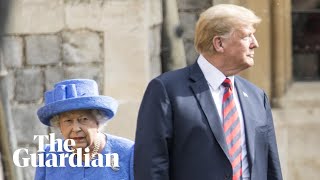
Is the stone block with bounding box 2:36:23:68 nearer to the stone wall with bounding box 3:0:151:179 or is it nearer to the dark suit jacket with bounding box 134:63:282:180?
the stone wall with bounding box 3:0:151:179

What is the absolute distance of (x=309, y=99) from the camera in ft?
23.5

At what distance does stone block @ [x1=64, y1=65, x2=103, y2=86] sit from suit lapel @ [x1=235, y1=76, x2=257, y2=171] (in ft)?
9.24

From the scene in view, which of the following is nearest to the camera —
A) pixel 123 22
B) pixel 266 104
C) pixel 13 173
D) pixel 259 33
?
pixel 266 104

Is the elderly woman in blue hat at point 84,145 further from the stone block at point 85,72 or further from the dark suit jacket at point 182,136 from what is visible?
the stone block at point 85,72

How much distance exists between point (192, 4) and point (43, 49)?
3.79 feet

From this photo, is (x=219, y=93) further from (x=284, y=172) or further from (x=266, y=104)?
(x=284, y=172)

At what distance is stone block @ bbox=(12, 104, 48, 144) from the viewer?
663 cm

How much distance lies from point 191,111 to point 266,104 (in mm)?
383

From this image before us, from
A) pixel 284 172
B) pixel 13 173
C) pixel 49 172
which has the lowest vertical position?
pixel 284 172

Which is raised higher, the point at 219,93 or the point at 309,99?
the point at 219,93

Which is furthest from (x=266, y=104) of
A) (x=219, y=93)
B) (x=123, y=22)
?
(x=123, y=22)

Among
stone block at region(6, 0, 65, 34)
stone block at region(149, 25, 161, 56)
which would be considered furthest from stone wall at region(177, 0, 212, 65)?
stone block at region(6, 0, 65, 34)

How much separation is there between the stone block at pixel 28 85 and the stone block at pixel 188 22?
44.0 inches

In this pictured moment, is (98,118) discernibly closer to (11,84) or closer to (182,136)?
(182,136)
